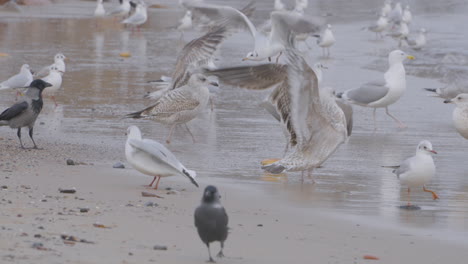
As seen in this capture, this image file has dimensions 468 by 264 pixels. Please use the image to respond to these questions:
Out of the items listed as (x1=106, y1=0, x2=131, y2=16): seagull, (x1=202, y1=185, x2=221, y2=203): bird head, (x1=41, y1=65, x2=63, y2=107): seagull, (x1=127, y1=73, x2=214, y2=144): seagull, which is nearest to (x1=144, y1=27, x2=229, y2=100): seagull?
(x1=127, y1=73, x2=214, y2=144): seagull

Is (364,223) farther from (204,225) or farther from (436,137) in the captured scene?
(436,137)

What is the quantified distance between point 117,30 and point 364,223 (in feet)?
64.8

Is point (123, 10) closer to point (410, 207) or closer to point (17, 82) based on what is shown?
point (17, 82)

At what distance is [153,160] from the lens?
7363mm

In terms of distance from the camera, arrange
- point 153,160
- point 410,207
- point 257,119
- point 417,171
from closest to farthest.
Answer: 1. point 410,207
2. point 153,160
3. point 417,171
4. point 257,119

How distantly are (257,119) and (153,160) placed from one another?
176 inches

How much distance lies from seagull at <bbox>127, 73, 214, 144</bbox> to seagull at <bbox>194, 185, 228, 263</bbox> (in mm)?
5119

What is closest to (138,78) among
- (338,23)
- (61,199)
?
(61,199)

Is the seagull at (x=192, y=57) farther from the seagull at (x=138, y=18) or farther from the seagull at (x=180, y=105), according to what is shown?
the seagull at (x=138, y=18)

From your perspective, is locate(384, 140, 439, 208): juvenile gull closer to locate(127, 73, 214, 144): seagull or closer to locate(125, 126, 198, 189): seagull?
locate(125, 126, 198, 189): seagull

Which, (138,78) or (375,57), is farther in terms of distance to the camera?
(375,57)

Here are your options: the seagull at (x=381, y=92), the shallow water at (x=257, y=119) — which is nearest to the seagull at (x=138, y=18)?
the shallow water at (x=257, y=119)

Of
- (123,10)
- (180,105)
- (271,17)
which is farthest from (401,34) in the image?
(180,105)

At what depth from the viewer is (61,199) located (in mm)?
6578
